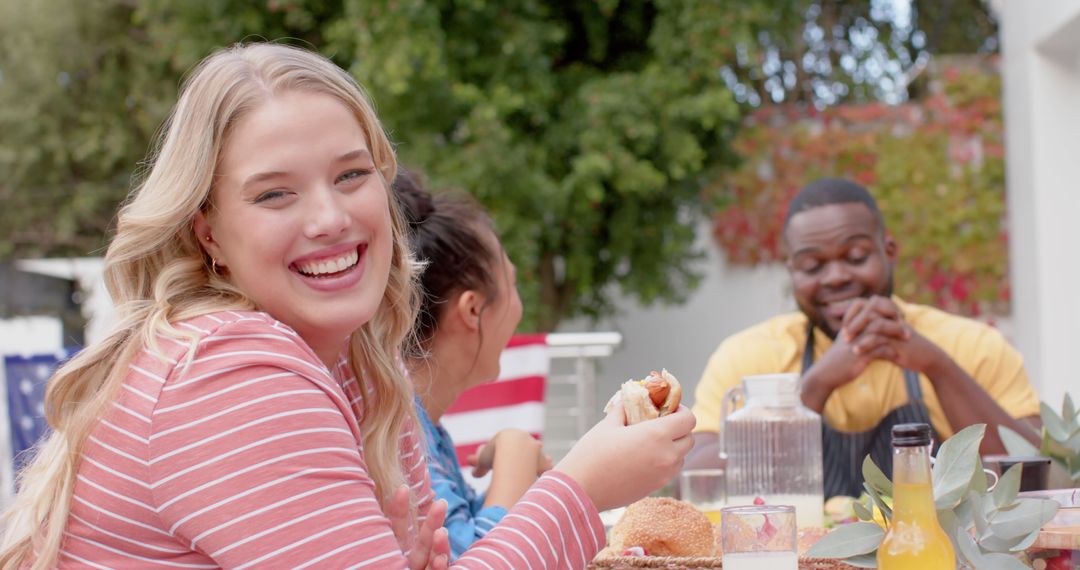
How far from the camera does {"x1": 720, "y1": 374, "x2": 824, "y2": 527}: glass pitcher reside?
2.45 meters

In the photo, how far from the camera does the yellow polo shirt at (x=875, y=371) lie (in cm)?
313

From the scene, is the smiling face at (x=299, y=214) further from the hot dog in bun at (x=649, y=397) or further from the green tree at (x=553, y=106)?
the green tree at (x=553, y=106)

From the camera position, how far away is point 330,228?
4.91 ft

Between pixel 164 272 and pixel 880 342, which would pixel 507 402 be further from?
pixel 164 272

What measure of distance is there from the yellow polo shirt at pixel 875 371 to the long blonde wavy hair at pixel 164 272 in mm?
1734

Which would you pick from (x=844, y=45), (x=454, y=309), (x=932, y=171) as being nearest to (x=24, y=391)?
(x=454, y=309)

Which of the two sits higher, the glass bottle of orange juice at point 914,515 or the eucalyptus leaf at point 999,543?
the glass bottle of orange juice at point 914,515

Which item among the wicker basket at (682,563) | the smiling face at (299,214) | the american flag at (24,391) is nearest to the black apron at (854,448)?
the wicker basket at (682,563)

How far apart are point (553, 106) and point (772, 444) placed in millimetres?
6954

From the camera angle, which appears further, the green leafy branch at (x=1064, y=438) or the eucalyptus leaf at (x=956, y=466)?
the green leafy branch at (x=1064, y=438)

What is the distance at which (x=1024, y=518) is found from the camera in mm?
1435

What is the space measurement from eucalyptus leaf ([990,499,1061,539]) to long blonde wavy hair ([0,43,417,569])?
767mm

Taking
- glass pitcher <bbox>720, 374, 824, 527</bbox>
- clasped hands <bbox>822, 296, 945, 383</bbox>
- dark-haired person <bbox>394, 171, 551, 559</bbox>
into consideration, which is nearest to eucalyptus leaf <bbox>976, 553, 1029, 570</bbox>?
glass pitcher <bbox>720, 374, 824, 527</bbox>

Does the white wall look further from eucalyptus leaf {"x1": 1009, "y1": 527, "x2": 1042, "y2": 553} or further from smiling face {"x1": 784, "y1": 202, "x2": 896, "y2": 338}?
eucalyptus leaf {"x1": 1009, "y1": 527, "x2": 1042, "y2": 553}
